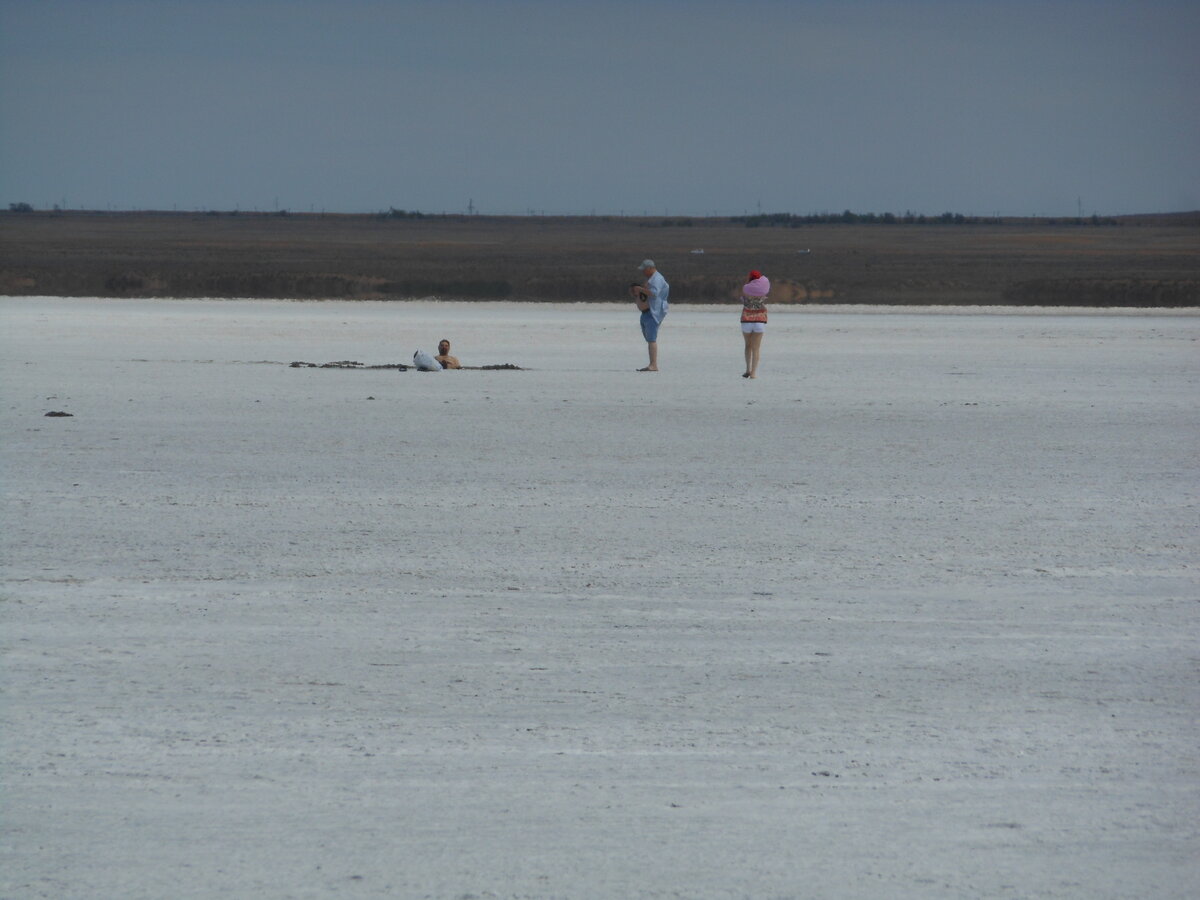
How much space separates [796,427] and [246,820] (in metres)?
13.2

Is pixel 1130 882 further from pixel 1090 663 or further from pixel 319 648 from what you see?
A: pixel 319 648

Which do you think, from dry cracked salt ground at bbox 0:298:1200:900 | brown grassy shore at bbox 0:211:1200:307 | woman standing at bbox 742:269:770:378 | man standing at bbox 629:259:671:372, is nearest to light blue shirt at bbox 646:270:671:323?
man standing at bbox 629:259:671:372

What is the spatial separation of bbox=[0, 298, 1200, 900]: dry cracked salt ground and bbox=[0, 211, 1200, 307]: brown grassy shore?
4368 cm

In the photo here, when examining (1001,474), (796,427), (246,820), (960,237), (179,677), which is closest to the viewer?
(246,820)

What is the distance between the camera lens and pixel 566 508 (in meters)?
11.9

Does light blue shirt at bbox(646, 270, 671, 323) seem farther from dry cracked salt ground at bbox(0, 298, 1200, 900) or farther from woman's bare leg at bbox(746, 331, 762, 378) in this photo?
dry cracked salt ground at bbox(0, 298, 1200, 900)

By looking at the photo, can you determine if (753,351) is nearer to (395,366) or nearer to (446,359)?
(446,359)

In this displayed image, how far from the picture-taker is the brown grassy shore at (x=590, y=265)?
200ft

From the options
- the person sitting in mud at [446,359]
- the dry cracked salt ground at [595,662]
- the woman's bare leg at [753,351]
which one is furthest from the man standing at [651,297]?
the dry cracked salt ground at [595,662]

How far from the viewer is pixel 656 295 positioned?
2388cm

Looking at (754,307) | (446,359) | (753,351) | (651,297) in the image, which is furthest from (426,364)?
(754,307)

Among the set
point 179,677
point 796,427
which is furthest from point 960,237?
point 179,677

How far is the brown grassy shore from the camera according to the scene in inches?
2403

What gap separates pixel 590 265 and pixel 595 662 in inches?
3846
